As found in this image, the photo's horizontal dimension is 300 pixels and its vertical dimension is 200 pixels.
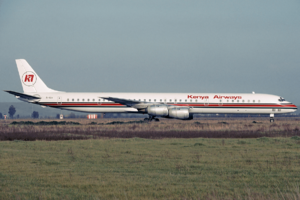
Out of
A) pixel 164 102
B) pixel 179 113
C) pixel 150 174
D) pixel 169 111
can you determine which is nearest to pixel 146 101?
pixel 164 102

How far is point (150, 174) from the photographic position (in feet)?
39.0

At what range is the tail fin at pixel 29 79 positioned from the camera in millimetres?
48875

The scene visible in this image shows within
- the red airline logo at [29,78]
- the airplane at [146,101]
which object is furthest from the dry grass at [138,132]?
the red airline logo at [29,78]

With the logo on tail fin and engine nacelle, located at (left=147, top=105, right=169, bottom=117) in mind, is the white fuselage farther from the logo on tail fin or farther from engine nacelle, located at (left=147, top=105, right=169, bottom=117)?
engine nacelle, located at (left=147, top=105, right=169, bottom=117)

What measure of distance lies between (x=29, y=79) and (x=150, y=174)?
41.1 metres

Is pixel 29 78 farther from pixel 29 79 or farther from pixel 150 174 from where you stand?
pixel 150 174

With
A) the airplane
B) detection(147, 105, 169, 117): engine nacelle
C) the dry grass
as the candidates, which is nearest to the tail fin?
the airplane

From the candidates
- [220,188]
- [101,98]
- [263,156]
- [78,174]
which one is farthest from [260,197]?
[101,98]

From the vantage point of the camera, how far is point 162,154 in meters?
Answer: 17.0

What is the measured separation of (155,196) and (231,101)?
40.1m

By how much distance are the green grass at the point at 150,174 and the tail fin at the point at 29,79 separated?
3187 cm

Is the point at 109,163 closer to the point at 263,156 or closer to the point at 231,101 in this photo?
the point at 263,156

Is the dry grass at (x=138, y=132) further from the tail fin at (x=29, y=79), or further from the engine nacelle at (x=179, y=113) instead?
the tail fin at (x=29, y=79)

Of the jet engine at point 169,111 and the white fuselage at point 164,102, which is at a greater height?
the white fuselage at point 164,102
